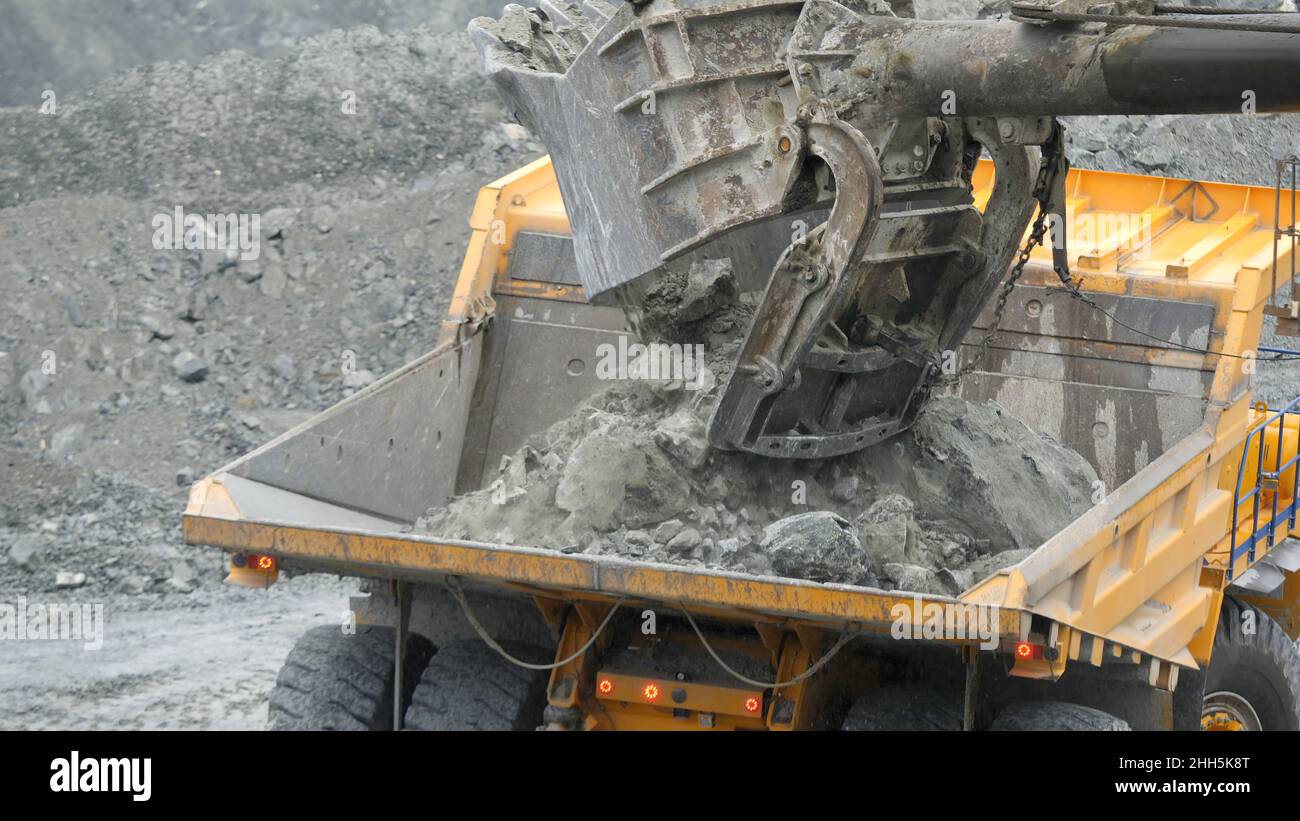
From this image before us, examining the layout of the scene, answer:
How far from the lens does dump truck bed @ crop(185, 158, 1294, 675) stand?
4.64 m

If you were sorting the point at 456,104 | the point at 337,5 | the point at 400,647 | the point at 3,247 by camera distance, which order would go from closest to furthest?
the point at 400,647 < the point at 3,247 < the point at 456,104 < the point at 337,5

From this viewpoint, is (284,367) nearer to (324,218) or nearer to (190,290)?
(190,290)

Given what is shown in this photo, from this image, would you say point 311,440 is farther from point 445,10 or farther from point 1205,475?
point 445,10

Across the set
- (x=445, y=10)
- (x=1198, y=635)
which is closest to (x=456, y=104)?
(x=445, y=10)

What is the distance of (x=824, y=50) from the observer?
5.27 m

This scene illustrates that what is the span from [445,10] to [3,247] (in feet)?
15.8

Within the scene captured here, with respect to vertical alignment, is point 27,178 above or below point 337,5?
below

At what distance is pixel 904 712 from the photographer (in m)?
4.98

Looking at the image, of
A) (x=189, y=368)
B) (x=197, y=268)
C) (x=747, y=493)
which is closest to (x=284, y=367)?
(x=189, y=368)

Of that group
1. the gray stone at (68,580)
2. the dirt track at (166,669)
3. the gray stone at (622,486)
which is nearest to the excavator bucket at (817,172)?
the gray stone at (622,486)

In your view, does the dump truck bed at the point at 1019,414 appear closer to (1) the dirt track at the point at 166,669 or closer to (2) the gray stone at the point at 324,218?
(1) the dirt track at the point at 166,669

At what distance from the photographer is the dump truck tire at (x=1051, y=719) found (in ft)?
16.1

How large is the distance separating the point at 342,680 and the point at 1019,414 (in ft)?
8.79
